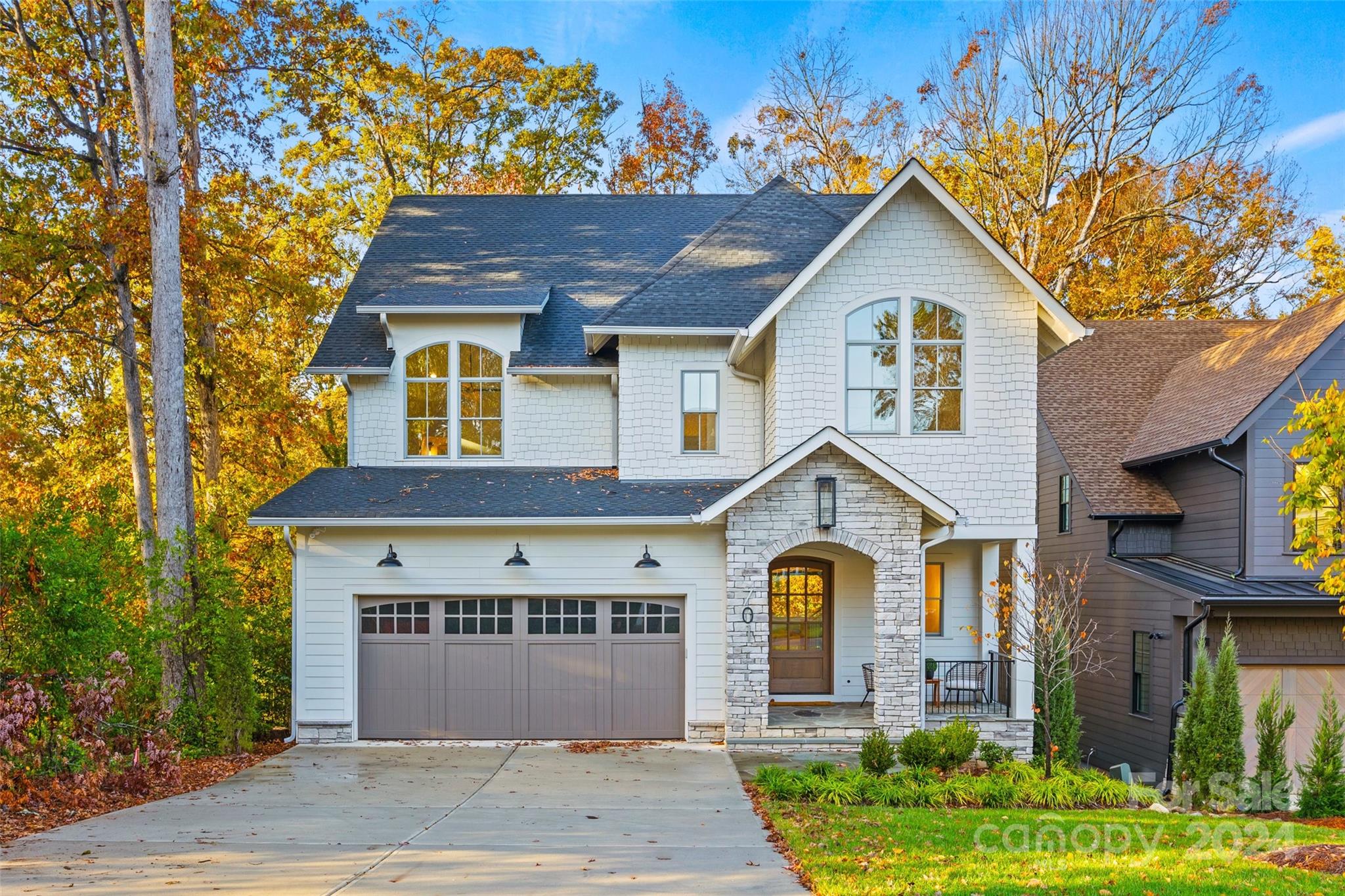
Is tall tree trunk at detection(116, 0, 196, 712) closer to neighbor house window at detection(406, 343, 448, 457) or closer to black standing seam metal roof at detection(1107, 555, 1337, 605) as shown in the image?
neighbor house window at detection(406, 343, 448, 457)

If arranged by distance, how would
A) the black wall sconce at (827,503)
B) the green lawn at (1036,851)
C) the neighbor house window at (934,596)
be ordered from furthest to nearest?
the neighbor house window at (934,596)
the black wall sconce at (827,503)
the green lawn at (1036,851)

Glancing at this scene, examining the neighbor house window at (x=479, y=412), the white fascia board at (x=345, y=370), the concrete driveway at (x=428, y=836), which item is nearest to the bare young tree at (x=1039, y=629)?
the concrete driveway at (x=428, y=836)

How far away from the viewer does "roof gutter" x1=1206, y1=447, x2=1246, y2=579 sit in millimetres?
13719

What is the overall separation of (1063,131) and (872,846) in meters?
22.2

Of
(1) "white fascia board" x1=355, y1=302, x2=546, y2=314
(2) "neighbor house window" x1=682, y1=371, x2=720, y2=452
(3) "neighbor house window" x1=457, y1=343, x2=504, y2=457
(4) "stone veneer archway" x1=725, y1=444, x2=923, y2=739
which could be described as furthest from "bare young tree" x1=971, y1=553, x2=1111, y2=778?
(1) "white fascia board" x1=355, y1=302, x2=546, y2=314

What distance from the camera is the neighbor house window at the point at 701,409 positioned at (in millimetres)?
14930

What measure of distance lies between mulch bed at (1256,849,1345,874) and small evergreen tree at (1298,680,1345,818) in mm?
4136

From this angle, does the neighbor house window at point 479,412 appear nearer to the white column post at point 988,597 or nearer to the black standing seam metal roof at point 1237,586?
the white column post at point 988,597

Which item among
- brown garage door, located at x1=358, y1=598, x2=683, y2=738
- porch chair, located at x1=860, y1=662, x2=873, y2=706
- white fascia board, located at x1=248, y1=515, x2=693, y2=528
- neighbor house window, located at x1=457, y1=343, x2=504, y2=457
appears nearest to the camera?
white fascia board, located at x1=248, y1=515, x2=693, y2=528

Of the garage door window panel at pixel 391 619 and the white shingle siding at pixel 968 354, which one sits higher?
the white shingle siding at pixel 968 354

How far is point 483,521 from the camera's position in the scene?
13234 mm

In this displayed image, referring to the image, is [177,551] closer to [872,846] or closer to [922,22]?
[872,846]

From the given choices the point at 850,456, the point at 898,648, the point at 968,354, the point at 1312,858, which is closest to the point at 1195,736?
the point at 898,648

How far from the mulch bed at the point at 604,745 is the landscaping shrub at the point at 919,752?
3607 mm
